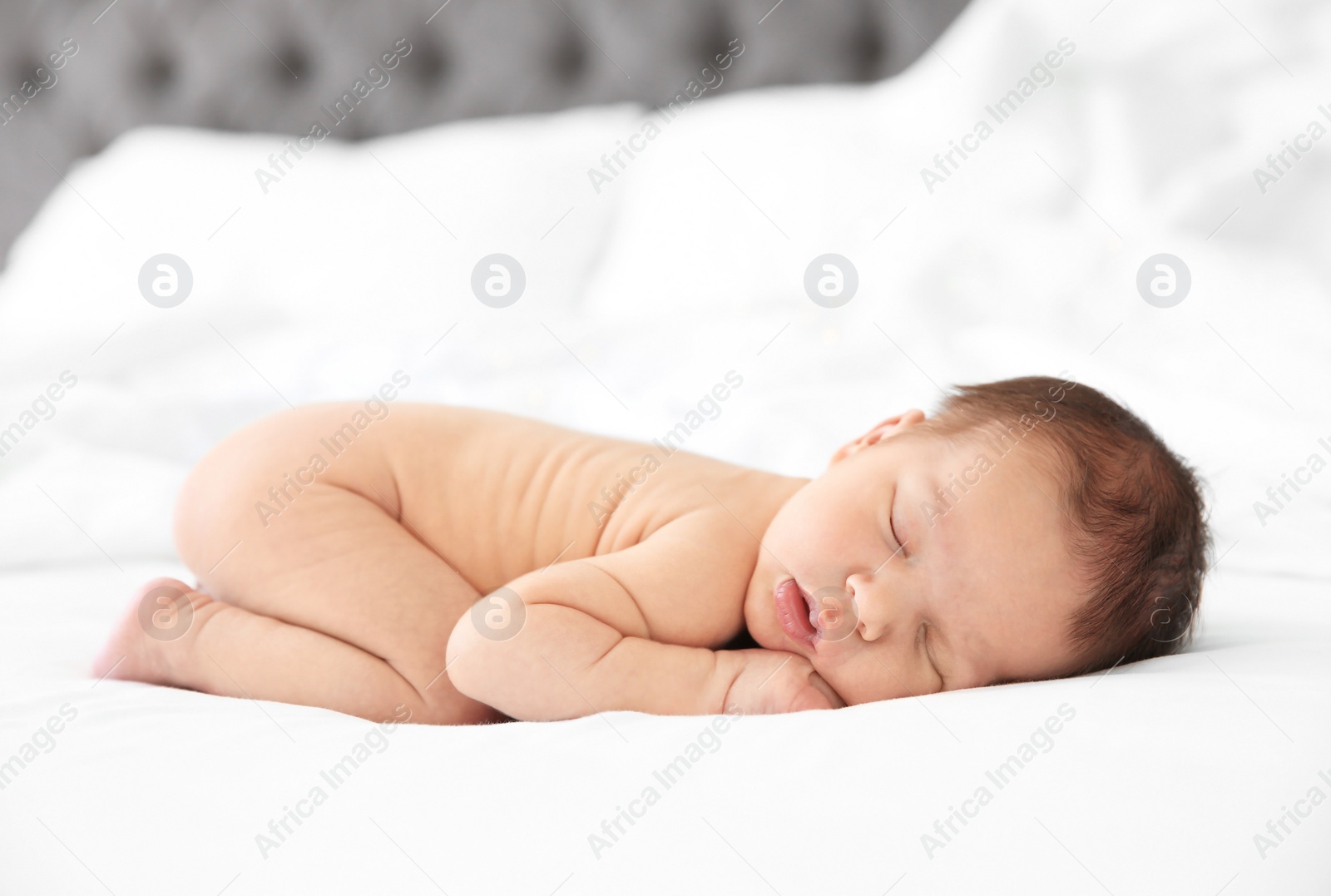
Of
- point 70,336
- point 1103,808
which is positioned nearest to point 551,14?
point 70,336

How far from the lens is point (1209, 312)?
1.64 meters

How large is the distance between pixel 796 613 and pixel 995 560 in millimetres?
181

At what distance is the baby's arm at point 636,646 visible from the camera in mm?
830

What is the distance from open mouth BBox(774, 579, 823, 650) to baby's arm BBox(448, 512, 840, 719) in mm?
22

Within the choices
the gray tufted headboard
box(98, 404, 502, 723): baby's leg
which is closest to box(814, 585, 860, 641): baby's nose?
box(98, 404, 502, 723): baby's leg

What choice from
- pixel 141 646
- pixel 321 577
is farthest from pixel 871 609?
pixel 141 646

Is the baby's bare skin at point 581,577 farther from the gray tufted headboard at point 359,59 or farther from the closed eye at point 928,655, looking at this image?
the gray tufted headboard at point 359,59

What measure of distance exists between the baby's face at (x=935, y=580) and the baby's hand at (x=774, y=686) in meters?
0.02

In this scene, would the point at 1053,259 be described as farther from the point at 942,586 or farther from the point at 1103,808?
the point at 1103,808

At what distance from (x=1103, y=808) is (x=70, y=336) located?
1.75 meters

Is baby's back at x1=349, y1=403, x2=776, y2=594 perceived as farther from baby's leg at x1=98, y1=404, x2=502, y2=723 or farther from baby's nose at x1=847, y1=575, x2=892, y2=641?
baby's nose at x1=847, y1=575, x2=892, y2=641

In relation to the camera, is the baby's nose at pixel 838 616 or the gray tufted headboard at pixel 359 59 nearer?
the baby's nose at pixel 838 616

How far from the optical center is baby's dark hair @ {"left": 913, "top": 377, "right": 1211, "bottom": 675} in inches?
34.8

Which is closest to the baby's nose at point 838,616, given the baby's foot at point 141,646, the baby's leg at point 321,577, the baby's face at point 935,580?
the baby's face at point 935,580
